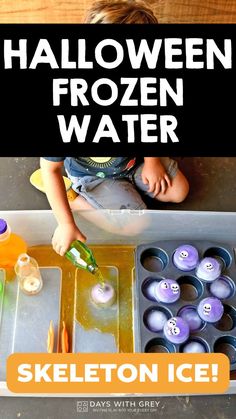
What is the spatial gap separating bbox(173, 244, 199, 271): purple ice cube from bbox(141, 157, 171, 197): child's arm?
0.16 meters

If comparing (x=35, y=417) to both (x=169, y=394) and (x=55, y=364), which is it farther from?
(x=169, y=394)

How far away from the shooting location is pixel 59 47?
32.9 inches

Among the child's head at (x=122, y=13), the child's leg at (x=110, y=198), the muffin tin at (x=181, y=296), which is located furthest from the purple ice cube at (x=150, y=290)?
the child's head at (x=122, y=13)

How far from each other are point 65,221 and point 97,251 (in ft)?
0.29

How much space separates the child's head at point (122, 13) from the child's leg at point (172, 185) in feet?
0.92

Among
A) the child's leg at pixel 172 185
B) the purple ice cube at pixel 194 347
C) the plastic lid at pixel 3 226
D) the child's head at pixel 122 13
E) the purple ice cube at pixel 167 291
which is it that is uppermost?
the child's head at pixel 122 13

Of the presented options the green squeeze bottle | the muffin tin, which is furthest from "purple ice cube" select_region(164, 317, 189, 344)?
the green squeeze bottle

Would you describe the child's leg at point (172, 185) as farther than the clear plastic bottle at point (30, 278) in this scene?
Yes

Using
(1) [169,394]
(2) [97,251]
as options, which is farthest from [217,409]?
(2) [97,251]

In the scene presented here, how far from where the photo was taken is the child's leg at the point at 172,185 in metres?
1.00

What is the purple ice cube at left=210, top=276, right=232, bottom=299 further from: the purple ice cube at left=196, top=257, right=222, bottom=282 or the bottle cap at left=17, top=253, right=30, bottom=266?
the bottle cap at left=17, top=253, right=30, bottom=266

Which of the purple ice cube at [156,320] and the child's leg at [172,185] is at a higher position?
the child's leg at [172,185]

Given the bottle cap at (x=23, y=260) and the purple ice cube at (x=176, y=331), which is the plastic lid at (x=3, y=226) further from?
the purple ice cube at (x=176, y=331)

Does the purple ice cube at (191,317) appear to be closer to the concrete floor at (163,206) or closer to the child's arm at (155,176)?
the concrete floor at (163,206)
